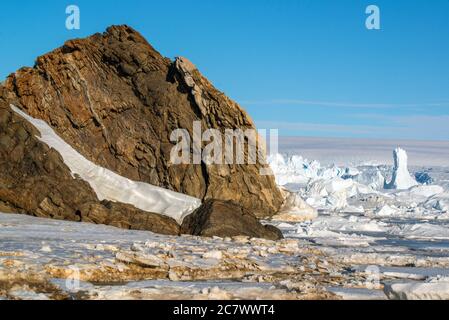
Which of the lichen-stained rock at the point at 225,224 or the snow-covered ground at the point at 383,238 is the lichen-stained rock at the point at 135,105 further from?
the lichen-stained rock at the point at 225,224

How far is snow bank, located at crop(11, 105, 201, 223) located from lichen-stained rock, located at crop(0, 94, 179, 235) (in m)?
1.71

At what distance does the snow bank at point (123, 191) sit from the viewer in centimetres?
3462

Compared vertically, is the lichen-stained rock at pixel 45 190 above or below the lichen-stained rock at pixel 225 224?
above

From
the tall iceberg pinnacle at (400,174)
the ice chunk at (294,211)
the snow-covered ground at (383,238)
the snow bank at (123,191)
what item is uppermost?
the tall iceberg pinnacle at (400,174)

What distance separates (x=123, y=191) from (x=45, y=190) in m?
5.61

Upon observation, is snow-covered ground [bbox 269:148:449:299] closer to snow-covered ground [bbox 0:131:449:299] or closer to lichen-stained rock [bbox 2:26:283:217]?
snow-covered ground [bbox 0:131:449:299]

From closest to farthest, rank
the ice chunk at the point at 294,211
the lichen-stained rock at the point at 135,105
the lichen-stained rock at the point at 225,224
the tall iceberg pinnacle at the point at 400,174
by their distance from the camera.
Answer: the lichen-stained rock at the point at 225,224 → the lichen-stained rock at the point at 135,105 → the ice chunk at the point at 294,211 → the tall iceberg pinnacle at the point at 400,174

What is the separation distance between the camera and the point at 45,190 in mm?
31016

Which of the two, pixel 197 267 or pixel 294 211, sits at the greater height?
pixel 294 211

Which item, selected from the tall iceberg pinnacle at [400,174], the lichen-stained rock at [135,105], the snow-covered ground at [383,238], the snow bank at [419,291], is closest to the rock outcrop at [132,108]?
the lichen-stained rock at [135,105]

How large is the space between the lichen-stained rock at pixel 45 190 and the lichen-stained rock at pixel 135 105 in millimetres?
8489

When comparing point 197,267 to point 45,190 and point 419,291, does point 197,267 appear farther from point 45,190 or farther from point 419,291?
point 45,190

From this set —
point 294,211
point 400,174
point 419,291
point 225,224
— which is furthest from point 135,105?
point 400,174
